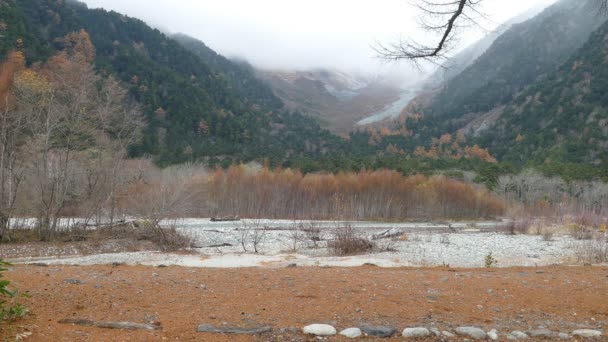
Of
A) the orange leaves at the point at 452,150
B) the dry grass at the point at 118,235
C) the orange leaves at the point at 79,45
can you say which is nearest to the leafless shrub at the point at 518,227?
the dry grass at the point at 118,235

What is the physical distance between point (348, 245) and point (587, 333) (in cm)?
1287

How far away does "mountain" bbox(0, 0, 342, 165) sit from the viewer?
8325 cm

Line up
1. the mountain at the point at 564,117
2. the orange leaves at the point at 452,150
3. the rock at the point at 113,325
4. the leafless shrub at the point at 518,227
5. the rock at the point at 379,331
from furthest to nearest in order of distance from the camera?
the orange leaves at the point at 452,150 < the mountain at the point at 564,117 < the leafless shrub at the point at 518,227 < the rock at the point at 379,331 < the rock at the point at 113,325

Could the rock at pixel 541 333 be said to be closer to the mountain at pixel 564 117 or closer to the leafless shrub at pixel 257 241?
the leafless shrub at pixel 257 241

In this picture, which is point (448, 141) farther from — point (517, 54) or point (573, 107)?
point (517, 54)

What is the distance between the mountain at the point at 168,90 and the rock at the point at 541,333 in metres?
70.5

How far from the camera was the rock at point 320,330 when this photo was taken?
5301 mm

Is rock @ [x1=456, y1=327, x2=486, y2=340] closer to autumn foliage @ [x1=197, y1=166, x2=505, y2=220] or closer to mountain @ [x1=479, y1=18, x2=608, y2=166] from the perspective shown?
autumn foliage @ [x1=197, y1=166, x2=505, y2=220]

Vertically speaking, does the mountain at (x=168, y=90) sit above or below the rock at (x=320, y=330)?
above

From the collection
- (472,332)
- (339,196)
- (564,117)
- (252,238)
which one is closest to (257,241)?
(252,238)

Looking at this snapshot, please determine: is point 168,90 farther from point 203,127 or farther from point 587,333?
point 587,333

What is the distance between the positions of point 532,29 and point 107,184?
20643cm

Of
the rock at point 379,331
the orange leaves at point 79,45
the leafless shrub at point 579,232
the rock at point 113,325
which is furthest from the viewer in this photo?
the orange leaves at point 79,45

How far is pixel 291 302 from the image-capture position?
645 cm
